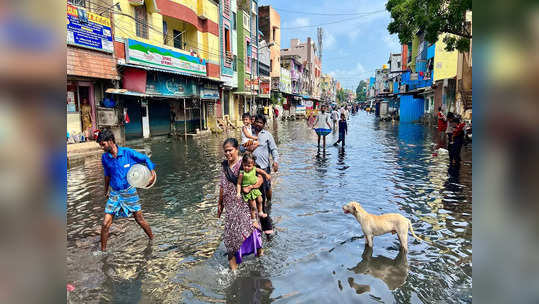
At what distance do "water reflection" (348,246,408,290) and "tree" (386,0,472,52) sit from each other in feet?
30.0

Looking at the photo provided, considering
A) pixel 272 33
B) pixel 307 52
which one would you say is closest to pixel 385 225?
pixel 272 33

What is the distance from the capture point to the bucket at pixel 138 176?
4895 millimetres

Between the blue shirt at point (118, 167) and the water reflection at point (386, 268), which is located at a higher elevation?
the blue shirt at point (118, 167)

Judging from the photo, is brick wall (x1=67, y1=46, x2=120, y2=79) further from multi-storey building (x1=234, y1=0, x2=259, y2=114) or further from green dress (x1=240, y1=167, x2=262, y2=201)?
multi-storey building (x1=234, y1=0, x2=259, y2=114)

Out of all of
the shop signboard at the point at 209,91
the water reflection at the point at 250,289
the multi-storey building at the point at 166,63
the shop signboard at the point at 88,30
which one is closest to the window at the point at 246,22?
the multi-storey building at the point at 166,63

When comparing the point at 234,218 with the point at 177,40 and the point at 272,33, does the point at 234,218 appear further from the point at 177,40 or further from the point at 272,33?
the point at 272,33

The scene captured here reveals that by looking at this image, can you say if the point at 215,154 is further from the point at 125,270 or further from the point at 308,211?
the point at 125,270

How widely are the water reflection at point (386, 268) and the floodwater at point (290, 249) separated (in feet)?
0.04

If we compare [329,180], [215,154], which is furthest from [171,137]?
[329,180]

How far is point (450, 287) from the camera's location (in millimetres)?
3906

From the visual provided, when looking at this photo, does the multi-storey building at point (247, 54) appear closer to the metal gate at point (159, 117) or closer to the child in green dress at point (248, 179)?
the metal gate at point (159, 117)

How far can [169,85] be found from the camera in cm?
2100

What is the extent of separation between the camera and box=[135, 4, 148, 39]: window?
1864 cm

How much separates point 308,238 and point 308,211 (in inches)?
52.6
